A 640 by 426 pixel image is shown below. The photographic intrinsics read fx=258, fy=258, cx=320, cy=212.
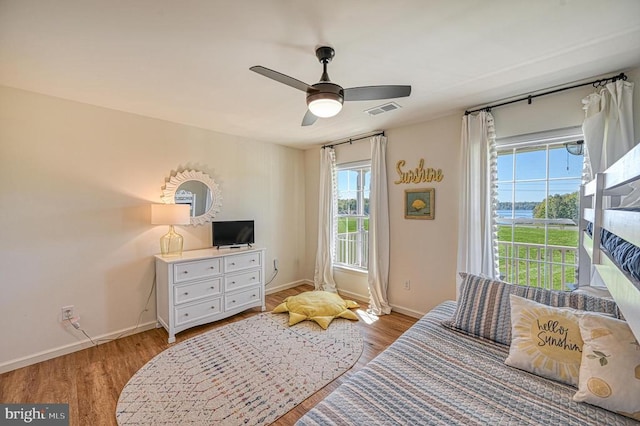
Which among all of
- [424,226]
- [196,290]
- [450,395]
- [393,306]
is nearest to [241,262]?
[196,290]

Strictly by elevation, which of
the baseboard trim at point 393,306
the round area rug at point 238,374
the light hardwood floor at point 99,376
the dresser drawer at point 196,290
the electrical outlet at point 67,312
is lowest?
the light hardwood floor at point 99,376

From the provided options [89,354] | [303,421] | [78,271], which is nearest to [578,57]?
[303,421]

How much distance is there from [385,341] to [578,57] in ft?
9.22

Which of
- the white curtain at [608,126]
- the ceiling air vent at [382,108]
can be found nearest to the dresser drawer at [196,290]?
the ceiling air vent at [382,108]

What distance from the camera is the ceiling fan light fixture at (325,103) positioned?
157 cm

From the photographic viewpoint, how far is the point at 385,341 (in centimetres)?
269

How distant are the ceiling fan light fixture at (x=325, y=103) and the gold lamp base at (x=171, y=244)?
93.3 inches

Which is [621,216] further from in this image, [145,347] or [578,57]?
[145,347]

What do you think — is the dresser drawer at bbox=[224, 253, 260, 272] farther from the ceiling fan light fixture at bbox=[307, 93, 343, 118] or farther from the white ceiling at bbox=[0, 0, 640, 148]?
the ceiling fan light fixture at bbox=[307, 93, 343, 118]

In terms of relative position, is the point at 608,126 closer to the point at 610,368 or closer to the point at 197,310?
the point at 610,368

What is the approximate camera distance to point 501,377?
4.23 ft

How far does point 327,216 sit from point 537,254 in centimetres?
259

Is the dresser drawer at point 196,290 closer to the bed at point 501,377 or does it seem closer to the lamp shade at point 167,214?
the lamp shade at point 167,214

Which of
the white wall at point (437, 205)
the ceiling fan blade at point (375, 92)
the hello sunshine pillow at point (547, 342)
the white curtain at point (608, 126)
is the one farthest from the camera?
the white wall at point (437, 205)
